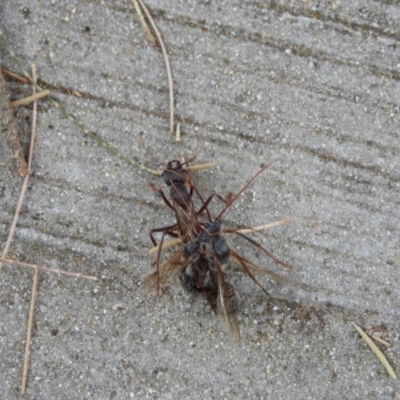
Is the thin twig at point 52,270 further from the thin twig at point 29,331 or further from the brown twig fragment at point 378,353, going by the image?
the brown twig fragment at point 378,353

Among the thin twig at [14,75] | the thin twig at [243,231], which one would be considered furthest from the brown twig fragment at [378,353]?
the thin twig at [14,75]

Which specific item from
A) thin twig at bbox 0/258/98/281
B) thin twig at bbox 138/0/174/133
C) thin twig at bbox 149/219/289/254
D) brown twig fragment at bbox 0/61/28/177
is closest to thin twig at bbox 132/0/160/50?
thin twig at bbox 138/0/174/133

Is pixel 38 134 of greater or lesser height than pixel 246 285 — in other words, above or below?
above

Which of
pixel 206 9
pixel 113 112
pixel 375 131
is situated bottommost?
pixel 113 112

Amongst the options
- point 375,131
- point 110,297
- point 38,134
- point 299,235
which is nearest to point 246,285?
point 299,235

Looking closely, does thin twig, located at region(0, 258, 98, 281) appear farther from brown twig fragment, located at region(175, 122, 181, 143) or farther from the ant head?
brown twig fragment, located at region(175, 122, 181, 143)

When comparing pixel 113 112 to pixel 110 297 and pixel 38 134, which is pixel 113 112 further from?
pixel 110 297

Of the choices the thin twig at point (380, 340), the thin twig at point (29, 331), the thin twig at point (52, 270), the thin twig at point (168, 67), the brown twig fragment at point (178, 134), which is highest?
the thin twig at point (168, 67)
